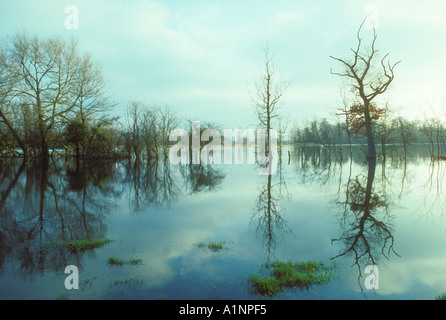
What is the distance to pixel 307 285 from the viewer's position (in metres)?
4.23

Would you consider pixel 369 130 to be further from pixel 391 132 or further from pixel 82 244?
pixel 82 244

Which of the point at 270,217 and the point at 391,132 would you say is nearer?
the point at 270,217

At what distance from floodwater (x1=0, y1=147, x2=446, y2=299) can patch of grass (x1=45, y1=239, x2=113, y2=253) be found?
0.12m

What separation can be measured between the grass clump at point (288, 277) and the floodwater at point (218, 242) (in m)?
0.10

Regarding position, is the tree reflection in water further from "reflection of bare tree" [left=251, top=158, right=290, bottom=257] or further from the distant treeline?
the distant treeline

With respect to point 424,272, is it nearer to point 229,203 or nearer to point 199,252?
point 199,252

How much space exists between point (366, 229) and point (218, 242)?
3.64 metres

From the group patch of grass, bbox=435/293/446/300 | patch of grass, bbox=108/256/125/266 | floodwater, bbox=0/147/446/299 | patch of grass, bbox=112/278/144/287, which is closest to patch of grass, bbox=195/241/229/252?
floodwater, bbox=0/147/446/299

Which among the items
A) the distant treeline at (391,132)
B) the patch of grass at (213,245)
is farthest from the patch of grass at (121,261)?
the distant treeline at (391,132)

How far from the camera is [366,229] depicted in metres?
6.97

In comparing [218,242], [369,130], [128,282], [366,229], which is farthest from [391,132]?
[128,282]

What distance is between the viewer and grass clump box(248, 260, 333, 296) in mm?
4105

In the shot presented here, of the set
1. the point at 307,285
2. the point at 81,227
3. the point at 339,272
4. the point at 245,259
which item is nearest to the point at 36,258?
the point at 81,227

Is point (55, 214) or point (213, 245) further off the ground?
point (55, 214)
